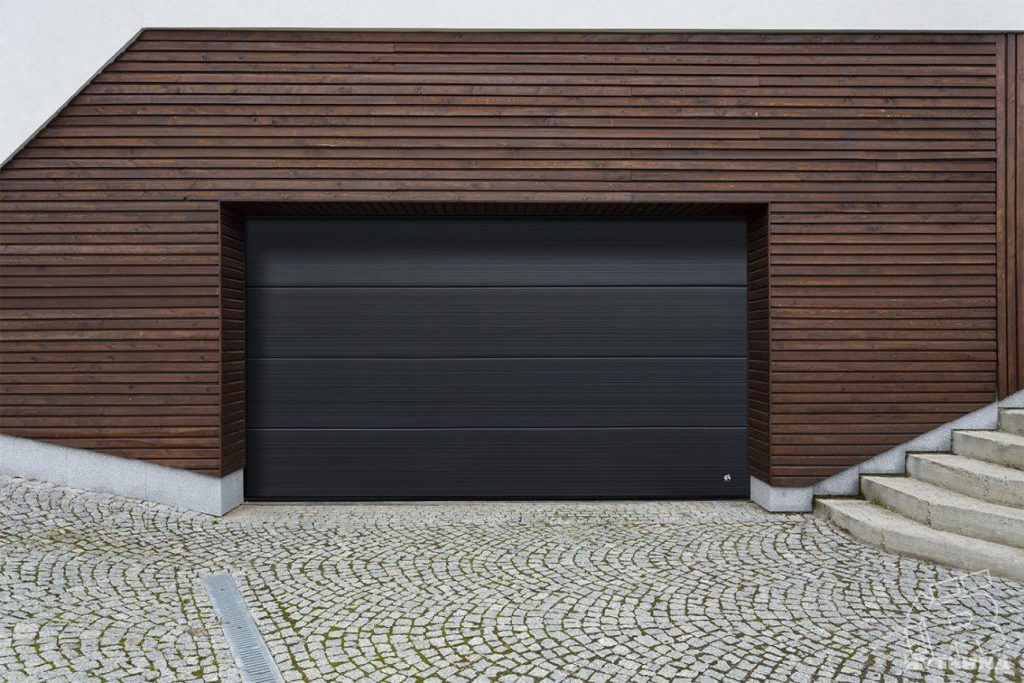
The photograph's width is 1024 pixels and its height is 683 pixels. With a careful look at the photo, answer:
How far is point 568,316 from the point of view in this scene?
5.55 metres

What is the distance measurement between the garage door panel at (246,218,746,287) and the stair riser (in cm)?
235

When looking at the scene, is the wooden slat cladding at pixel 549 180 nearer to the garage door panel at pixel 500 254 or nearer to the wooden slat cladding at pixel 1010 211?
the wooden slat cladding at pixel 1010 211

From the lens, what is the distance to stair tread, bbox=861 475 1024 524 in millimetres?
3967

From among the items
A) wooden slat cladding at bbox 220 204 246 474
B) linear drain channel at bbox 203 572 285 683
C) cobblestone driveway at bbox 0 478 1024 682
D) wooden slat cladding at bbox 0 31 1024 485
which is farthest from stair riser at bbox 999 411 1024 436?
wooden slat cladding at bbox 220 204 246 474

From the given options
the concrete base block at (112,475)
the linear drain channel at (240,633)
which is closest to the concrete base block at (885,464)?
the linear drain channel at (240,633)

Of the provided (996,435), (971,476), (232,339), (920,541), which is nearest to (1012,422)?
(996,435)

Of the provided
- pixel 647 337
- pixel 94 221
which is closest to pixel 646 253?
pixel 647 337

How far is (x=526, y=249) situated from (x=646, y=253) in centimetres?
112

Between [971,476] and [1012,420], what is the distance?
3.08ft

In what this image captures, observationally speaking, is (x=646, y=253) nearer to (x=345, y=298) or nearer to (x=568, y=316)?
(x=568, y=316)

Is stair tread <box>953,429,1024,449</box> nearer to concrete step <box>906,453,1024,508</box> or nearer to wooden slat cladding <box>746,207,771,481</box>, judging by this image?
concrete step <box>906,453,1024,508</box>

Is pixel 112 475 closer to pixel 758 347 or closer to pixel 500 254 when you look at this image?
pixel 500 254

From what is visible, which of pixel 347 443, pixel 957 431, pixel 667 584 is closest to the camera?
pixel 667 584

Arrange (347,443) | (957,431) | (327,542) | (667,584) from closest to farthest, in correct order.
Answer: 1. (667,584)
2. (327,542)
3. (957,431)
4. (347,443)
